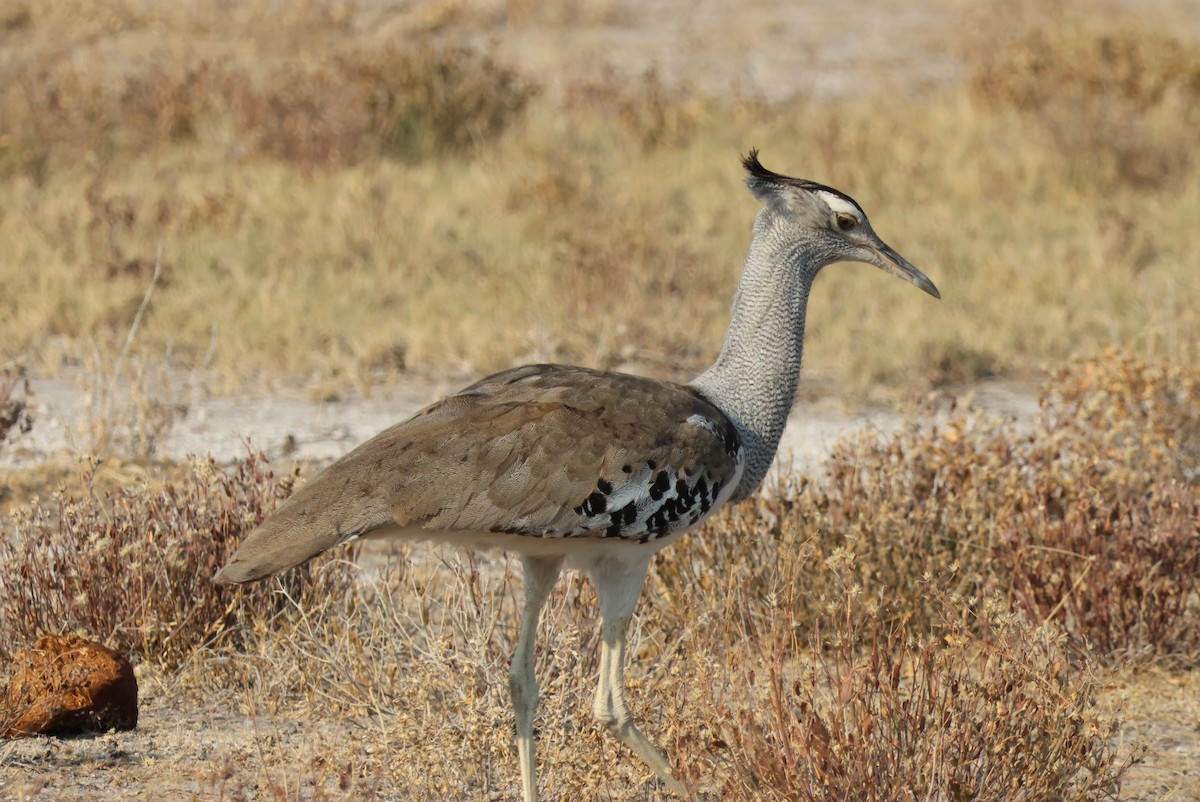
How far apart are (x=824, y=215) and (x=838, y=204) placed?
47 millimetres

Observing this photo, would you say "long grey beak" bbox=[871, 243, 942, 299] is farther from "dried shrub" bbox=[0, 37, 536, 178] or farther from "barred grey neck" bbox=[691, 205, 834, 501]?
"dried shrub" bbox=[0, 37, 536, 178]

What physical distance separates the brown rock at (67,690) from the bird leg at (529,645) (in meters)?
1.10

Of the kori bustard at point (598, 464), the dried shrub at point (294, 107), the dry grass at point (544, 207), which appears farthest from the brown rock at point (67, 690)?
the dried shrub at point (294, 107)

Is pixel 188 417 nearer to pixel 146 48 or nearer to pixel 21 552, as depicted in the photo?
pixel 21 552

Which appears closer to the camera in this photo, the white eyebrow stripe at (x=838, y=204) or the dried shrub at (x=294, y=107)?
the white eyebrow stripe at (x=838, y=204)

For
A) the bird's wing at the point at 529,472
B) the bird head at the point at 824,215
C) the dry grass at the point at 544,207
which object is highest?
the bird head at the point at 824,215

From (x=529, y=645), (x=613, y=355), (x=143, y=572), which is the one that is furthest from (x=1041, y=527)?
(x=613, y=355)

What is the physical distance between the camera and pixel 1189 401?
6777 millimetres

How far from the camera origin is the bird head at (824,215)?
4.34 metres

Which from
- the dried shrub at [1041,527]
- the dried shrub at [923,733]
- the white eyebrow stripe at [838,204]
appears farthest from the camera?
the dried shrub at [1041,527]

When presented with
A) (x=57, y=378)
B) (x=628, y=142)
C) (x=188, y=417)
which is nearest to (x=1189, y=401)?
(x=188, y=417)

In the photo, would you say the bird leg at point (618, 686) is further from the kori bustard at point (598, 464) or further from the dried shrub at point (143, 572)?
the dried shrub at point (143, 572)

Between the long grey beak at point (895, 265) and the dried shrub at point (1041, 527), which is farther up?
the long grey beak at point (895, 265)

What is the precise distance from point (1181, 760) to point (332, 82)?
9.71m
